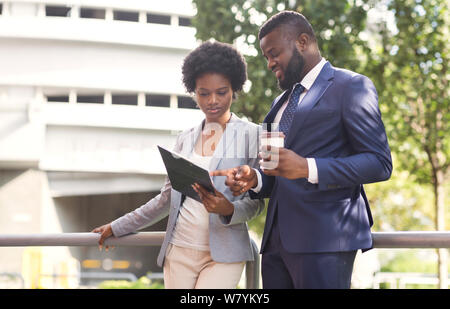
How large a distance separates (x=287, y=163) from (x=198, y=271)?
0.75 metres

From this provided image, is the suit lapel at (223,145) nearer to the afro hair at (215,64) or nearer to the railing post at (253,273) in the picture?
the afro hair at (215,64)

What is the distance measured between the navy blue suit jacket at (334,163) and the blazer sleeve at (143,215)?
73cm

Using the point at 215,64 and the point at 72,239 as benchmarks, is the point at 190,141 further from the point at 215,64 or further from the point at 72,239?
the point at 72,239

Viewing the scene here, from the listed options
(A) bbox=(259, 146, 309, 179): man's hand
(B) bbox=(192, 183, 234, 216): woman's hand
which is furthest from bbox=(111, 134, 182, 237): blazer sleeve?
(A) bbox=(259, 146, 309, 179): man's hand

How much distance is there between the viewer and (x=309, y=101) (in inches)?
75.7

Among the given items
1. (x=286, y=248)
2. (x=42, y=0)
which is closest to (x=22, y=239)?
(x=286, y=248)

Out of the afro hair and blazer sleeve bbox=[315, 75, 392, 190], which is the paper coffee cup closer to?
blazer sleeve bbox=[315, 75, 392, 190]

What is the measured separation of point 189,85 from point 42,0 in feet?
72.6

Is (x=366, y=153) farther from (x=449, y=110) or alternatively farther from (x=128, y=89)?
(x=128, y=89)

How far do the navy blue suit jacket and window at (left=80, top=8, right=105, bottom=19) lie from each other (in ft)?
74.9

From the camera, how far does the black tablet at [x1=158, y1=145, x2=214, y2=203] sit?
1987 mm

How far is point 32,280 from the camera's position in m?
18.4

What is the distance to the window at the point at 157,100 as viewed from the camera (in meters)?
22.8

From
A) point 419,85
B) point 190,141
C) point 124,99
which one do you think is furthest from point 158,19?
point 190,141
